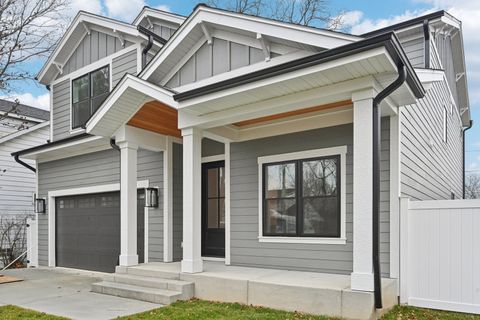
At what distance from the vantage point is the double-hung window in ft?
20.3

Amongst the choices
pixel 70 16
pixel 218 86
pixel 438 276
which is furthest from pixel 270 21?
pixel 70 16

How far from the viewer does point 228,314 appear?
504 cm

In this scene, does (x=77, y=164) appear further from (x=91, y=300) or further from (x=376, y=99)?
(x=376, y=99)

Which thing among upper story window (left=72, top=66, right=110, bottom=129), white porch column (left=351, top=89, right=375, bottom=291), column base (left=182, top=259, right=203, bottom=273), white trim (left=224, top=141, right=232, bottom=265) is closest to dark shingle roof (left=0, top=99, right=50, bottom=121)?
upper story window (left=72, top=66, right=110, bottom=129)

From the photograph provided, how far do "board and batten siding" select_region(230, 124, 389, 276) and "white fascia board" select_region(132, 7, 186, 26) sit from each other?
4332 millimetres

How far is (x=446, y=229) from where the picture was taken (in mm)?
5344

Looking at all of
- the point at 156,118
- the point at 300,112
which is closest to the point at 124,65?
the point at 156,118

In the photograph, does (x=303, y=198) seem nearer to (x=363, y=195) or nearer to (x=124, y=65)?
(x=363, y=195)

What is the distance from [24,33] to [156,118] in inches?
Result: 192

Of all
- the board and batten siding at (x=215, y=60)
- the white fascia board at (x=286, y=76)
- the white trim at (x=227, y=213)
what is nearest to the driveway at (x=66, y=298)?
the white trim at (x=227, y=213)

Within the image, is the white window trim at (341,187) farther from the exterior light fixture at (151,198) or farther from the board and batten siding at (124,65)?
the board and batten siding at (124,65)

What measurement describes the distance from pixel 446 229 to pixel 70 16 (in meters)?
10.1

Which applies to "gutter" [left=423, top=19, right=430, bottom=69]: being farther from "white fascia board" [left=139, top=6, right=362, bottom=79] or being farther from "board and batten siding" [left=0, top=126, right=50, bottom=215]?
"board and batten siding" [left=0, top=126, right=50, bottom=215]

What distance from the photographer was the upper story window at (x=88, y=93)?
9.63 meters
